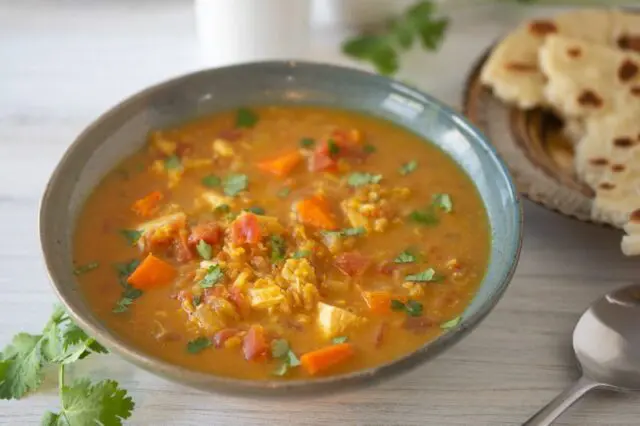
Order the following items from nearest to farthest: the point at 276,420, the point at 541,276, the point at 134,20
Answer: the point at 276,420 < the point at 541,276 < the point at 134,20

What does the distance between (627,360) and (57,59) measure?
232cm

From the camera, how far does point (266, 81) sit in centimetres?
261

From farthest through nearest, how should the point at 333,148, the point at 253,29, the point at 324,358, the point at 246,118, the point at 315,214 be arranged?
the point at 253,29
the point at 246,118
the point at 333,148
the point at 315,214
the point at 324,358

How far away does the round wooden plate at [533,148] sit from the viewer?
2.37m

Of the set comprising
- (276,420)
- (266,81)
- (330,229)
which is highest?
(266,81)

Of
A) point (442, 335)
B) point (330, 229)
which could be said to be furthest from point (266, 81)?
point (442, 335)

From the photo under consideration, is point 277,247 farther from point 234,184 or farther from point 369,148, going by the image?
point 369,148

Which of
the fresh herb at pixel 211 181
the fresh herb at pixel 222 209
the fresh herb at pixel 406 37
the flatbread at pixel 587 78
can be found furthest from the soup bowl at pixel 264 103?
the fresh herb at pixel 406 37

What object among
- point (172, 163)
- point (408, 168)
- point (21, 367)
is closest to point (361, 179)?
point (408, 168)

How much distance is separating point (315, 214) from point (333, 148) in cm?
32

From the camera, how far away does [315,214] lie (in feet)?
7.37

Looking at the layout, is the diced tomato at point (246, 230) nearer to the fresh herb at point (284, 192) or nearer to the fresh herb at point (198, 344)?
the fresh herb at point (284, 192)

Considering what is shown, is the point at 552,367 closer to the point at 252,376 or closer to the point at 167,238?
the point at 252,376

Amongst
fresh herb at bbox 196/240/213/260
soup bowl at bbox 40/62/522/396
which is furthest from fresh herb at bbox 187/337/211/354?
fresh herb at bbox 196/240/213/260
